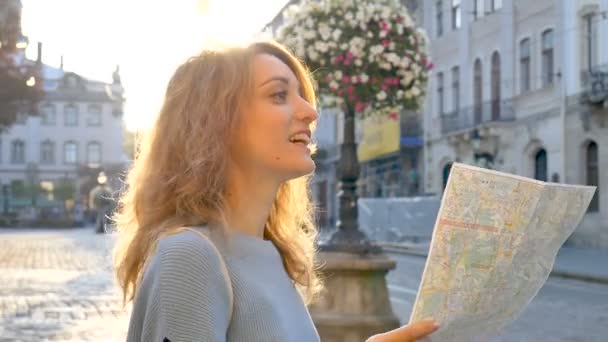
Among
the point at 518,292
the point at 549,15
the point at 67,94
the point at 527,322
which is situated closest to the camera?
the point at 518,292

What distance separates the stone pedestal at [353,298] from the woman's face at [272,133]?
6393 millimetres

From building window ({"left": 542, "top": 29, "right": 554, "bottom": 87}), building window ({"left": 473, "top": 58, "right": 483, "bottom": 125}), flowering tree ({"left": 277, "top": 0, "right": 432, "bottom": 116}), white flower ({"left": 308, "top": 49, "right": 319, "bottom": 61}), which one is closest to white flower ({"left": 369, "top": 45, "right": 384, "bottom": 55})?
flowering tree ({"left": 277, "top": 0, "right": 432, "bottom": 116})

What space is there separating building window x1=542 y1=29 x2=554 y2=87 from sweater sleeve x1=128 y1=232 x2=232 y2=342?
93.2 ft

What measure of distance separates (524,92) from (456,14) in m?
7.27

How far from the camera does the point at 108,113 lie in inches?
3344

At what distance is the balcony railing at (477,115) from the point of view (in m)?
32.3

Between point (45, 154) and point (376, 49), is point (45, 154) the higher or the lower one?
the higher one

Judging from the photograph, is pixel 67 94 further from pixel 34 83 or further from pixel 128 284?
pixel 128 284

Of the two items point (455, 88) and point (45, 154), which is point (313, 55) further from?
point (45, 154)

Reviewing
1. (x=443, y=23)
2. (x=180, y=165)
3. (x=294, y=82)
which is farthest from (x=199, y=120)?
(x=443, y=23)

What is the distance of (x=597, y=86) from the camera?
26.1 metres

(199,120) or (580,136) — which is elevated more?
(580,136)

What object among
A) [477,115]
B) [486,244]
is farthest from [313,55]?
[477,115]

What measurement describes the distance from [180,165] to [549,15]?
94.8ft
